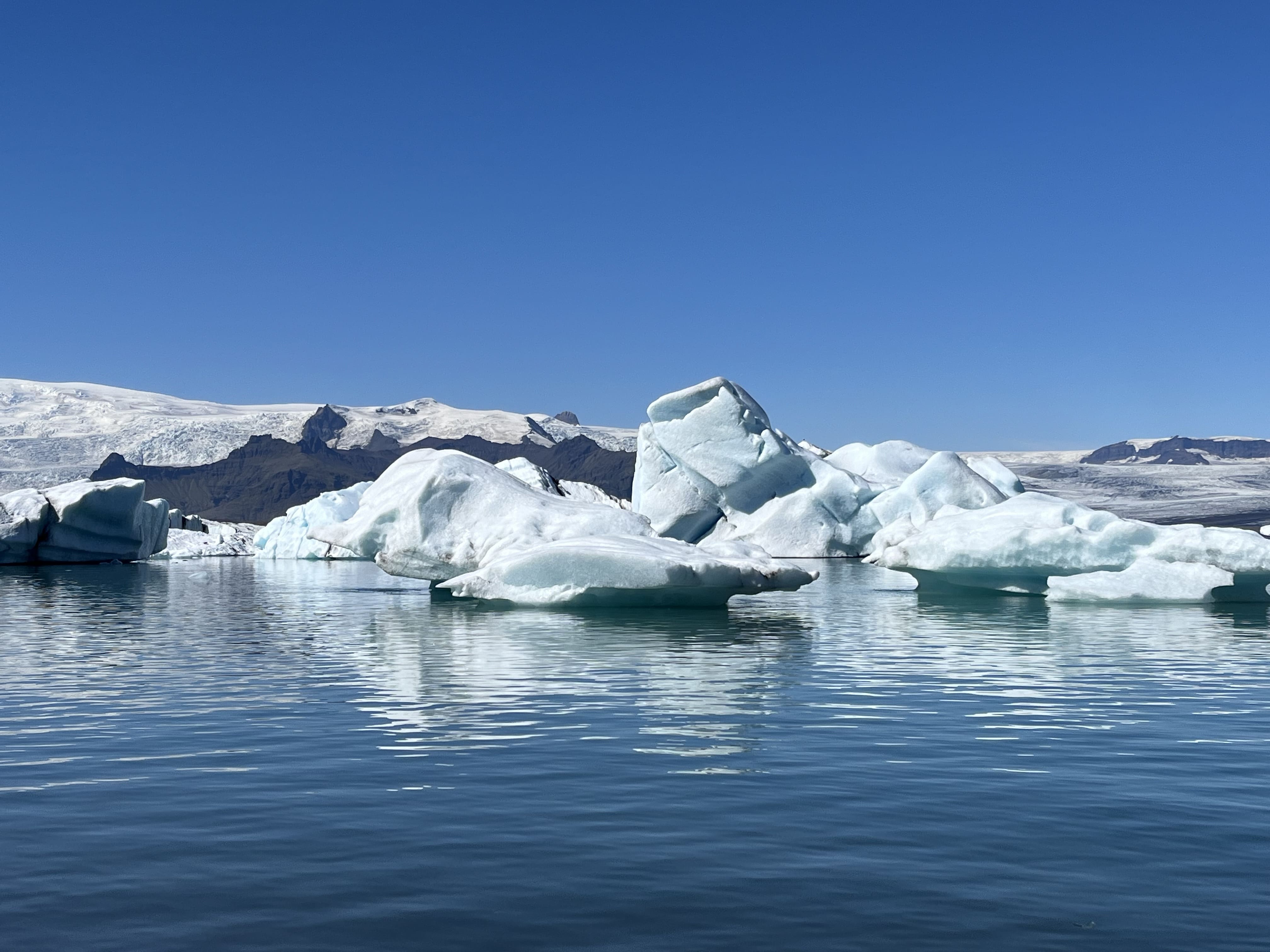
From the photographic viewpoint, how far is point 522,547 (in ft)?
71.4

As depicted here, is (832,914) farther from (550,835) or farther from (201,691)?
(201,691)

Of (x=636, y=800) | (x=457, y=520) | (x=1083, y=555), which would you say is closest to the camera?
(x=636, y=800)

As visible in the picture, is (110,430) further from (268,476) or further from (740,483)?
(740,483)

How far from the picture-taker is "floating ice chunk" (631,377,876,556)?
4728cm

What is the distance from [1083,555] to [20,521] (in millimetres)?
38644

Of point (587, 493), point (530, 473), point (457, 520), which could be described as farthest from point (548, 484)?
point (457, 520)

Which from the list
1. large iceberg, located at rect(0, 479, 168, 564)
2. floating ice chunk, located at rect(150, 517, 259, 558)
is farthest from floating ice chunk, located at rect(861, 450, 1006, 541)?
floating ice chunk, located at rect(150, 517, 259, 558)

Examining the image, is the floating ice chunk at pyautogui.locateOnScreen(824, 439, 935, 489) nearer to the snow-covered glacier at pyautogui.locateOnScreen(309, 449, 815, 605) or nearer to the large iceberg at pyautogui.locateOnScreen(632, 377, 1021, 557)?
the large iceberg at pyautogui.locateOnScreen(632, 377, 1021, 557)

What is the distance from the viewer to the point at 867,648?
54.5 feet

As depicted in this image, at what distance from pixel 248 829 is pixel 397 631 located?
42.9 ft

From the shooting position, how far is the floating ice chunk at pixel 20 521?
46312mm

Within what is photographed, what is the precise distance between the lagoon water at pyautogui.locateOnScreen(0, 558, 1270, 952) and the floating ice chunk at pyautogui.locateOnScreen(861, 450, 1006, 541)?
1205 inches

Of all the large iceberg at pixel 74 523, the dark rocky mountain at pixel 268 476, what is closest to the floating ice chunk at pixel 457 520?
the large iceberg at pixel 74 523

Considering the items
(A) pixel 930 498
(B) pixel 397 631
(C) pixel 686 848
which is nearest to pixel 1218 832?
(C) pixel 686 848
